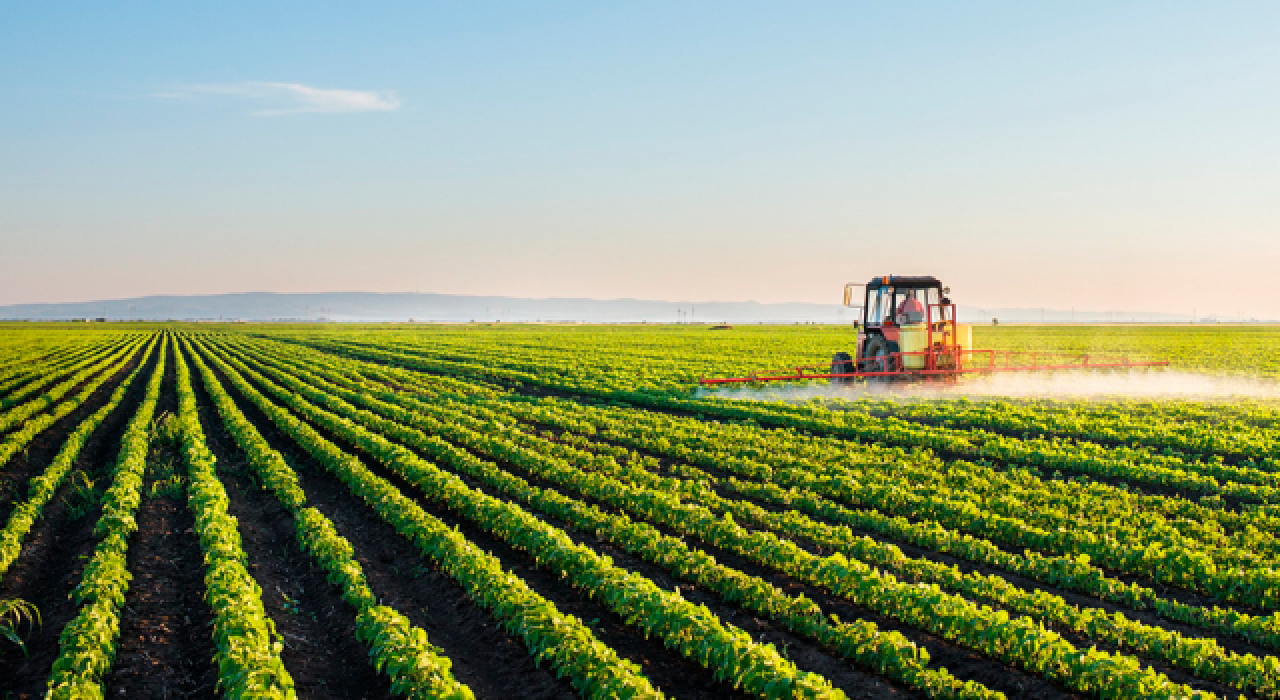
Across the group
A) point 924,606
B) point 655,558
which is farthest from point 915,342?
point 924,606

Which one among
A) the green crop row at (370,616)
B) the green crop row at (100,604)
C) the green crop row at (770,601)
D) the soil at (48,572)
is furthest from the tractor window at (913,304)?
the soil at (48,572)

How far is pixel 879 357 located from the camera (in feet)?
74.2

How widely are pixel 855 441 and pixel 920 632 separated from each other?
9.04 metres

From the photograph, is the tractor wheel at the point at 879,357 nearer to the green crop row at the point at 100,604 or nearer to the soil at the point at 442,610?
the soil at the point at 442,610

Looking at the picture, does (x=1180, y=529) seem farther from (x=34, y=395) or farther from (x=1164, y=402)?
(x=34, y=395)

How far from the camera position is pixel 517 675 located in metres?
6.66

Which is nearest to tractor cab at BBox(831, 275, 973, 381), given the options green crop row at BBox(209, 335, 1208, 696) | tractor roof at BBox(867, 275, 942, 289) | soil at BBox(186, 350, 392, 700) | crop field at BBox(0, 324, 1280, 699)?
tractor roof at BBox(867, 275, 942, 289)

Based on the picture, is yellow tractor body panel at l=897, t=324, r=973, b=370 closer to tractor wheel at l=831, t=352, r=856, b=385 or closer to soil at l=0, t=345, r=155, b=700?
tractor wheel at l=831, t=352, r=856, b=385

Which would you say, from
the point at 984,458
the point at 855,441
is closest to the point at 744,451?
the point at 855,441

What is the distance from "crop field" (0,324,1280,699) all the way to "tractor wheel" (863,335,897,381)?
3.76 metres

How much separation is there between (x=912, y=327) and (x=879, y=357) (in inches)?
48.2

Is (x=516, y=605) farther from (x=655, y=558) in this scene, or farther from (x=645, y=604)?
(x=655, y=558)

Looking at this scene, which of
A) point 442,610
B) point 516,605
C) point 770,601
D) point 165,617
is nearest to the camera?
point 516,605

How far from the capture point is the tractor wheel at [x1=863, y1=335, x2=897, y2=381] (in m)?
22.5
